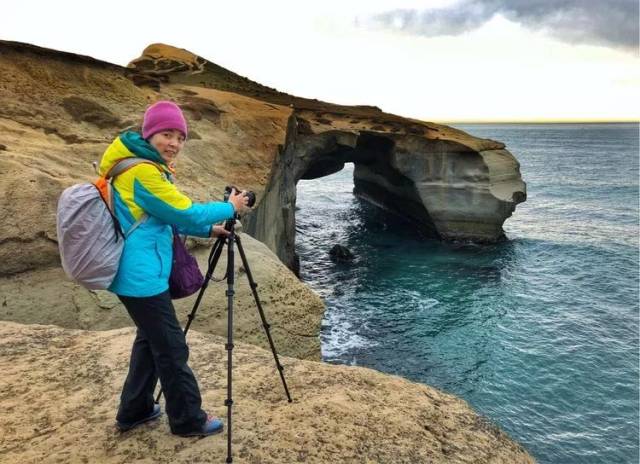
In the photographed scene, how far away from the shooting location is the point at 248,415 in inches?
179

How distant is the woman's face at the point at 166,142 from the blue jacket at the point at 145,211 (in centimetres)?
7

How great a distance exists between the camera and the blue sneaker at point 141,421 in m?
4.20

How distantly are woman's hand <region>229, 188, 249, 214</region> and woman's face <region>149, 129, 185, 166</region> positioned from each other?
572 millimetres

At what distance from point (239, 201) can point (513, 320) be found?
1709 centimetres

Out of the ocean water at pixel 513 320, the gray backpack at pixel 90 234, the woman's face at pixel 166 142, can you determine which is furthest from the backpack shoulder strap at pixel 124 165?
the ocean water at pixel 513 320

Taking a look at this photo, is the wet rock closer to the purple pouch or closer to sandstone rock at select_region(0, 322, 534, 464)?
sandstone rock at select_region(0, 322, 534, 464)

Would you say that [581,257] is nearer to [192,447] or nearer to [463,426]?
[463,426]

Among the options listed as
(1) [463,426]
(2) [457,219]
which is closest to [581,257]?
(2) [457,219]

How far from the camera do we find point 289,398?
4773mm

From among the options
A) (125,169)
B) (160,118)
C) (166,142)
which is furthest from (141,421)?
(160,118)

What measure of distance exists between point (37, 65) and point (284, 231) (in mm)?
11339

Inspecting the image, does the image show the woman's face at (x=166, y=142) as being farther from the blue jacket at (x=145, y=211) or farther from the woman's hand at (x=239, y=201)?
the woman's hand at (x=239, y=201)

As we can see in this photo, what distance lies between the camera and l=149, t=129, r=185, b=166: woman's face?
3.67 metres

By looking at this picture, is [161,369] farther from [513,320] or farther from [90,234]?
[513,320]
